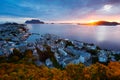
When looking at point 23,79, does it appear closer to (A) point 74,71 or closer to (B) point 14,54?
(A) point 74,71

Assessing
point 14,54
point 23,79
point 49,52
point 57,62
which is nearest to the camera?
point 23,79

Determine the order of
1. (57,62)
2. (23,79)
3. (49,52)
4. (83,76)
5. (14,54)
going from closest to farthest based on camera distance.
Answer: (23,79) → (83,76) → (57,62) → (14,54) → (49,52)

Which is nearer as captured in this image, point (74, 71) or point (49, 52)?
point (74, 71)

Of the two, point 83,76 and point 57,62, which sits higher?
point 83,76

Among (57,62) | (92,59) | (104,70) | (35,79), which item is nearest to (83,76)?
(104,70)

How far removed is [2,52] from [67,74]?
14153mm

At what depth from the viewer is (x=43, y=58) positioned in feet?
60.0

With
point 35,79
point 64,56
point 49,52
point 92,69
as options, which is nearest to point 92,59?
point 64,56

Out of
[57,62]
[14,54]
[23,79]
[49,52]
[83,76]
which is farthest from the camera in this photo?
[49,52]

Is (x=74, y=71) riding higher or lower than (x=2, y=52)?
higher

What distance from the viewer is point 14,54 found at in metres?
18.8

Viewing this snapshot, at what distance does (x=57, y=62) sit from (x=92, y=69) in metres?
10.5

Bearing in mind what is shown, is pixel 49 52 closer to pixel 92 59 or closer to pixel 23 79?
pixel 92 59

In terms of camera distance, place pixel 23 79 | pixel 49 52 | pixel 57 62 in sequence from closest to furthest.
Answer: pixel 23 79 → pixel 57 62 → pixel 49 52
